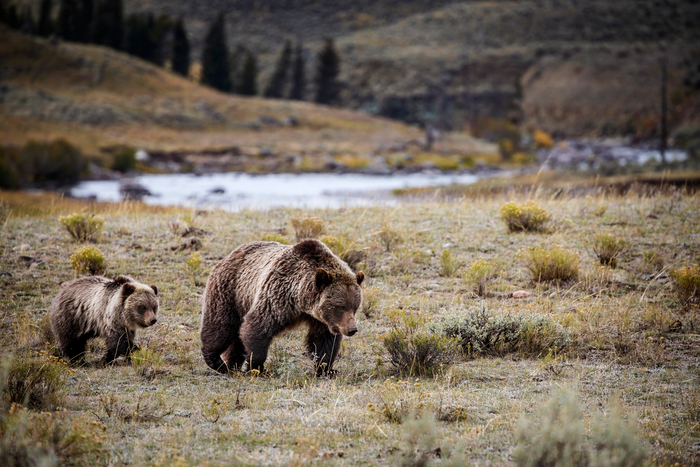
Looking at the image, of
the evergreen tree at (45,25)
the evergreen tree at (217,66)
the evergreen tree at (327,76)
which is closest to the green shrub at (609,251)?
the evergreen tree at (327,76)

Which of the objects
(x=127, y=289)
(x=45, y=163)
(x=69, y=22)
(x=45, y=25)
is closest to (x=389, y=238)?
(x=127, y=289)

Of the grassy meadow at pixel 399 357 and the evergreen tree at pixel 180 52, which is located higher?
the evergreen tree at pixel 180 52

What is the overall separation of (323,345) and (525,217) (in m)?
7.02

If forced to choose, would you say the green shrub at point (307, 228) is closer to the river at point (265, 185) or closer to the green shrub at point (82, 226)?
the green shrub at point (82, 226)

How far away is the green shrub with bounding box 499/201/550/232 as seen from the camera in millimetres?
11367

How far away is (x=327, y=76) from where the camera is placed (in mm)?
84188

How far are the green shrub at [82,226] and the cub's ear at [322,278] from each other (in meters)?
6.57

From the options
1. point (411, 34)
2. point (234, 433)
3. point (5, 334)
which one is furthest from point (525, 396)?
point (411, 34)

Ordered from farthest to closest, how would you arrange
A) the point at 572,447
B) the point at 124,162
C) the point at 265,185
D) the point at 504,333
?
the point at 124,162, the point at 265,185, the point at 504,333, the point at 572,447

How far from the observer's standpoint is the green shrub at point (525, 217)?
11.4 metres

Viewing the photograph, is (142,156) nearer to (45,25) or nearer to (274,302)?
(274,302)

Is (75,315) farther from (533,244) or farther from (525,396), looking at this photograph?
(533,244)

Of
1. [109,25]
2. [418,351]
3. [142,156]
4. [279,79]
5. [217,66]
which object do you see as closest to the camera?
[418,351]

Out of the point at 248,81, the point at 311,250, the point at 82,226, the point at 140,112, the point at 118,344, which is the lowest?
the point at 118,344
